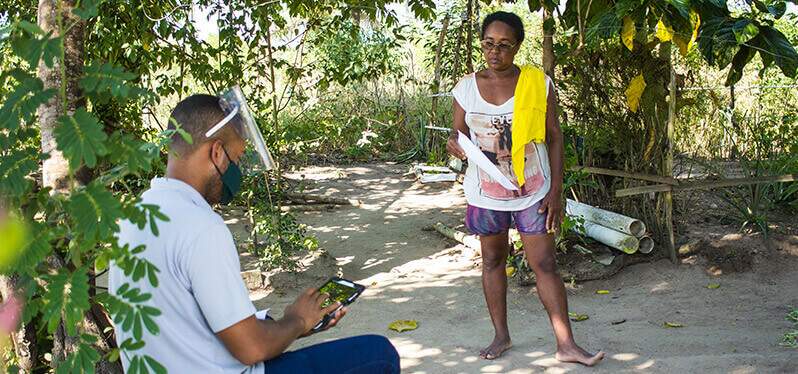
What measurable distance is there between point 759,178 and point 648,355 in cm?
232

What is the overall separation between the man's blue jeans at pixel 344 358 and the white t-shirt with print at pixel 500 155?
5.20ft

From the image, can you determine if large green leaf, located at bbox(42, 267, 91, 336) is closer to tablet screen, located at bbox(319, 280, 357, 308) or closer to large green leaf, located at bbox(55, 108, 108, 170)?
large green leaf, located at bbox(55, 108, 108, 170)

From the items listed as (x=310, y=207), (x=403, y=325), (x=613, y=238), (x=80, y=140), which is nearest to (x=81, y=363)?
(x=80, y=140)

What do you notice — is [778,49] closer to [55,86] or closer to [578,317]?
[578,317]

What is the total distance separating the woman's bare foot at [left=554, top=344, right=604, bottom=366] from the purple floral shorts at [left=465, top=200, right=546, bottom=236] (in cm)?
61

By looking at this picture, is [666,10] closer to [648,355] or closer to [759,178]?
[648,355]

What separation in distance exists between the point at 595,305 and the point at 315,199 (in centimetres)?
438

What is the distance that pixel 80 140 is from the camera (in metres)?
1.75

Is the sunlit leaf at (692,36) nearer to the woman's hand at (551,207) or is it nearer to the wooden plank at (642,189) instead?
the woman's hand at (551,207)

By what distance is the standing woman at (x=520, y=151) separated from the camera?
414 centimetres

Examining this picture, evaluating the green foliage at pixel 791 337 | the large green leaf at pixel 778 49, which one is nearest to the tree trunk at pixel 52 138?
the large green leaf at pixel 778 49

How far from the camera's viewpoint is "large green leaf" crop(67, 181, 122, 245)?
1773 millimetres

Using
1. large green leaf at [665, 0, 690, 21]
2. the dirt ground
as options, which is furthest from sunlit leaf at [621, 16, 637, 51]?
the dirt ground

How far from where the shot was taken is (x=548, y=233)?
418 centimetres
